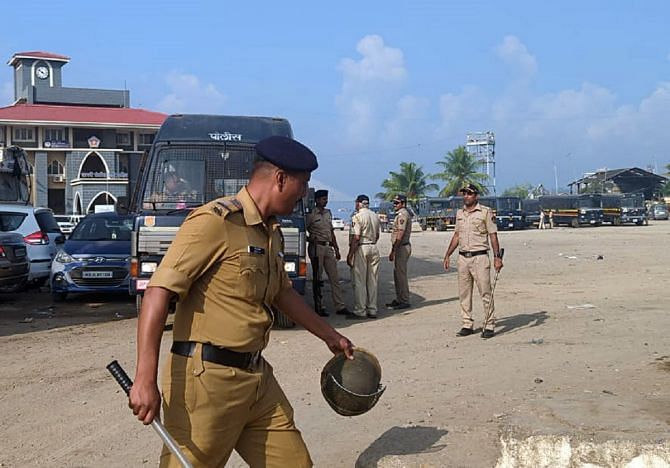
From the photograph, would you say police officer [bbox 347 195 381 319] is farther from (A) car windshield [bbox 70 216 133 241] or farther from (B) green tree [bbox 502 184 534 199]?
(B) green tree [bbox 502 184 534 199]

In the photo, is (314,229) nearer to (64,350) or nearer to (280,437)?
(64,350)

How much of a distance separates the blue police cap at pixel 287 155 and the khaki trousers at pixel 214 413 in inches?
33.1

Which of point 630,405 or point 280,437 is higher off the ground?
point 280,437

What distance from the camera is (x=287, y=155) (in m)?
3.33

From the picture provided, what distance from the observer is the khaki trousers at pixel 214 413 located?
10.6 feet

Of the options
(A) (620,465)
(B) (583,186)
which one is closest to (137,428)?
(A) (620,465)

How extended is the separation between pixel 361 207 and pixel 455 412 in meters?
6.57

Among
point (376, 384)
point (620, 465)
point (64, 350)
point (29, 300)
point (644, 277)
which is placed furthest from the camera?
point (644, 277)

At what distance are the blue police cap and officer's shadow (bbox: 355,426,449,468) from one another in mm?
2238

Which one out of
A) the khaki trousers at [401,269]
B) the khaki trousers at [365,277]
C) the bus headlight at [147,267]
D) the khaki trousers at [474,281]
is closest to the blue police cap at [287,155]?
the khaki trousers at [474,281]

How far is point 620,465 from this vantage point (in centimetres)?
455

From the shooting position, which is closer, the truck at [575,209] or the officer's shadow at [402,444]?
the officer's shadow at [402,444]

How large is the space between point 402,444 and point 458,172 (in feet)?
242

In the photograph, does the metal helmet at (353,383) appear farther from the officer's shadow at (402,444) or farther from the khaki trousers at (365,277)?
the khaki trousers at (365,277)
